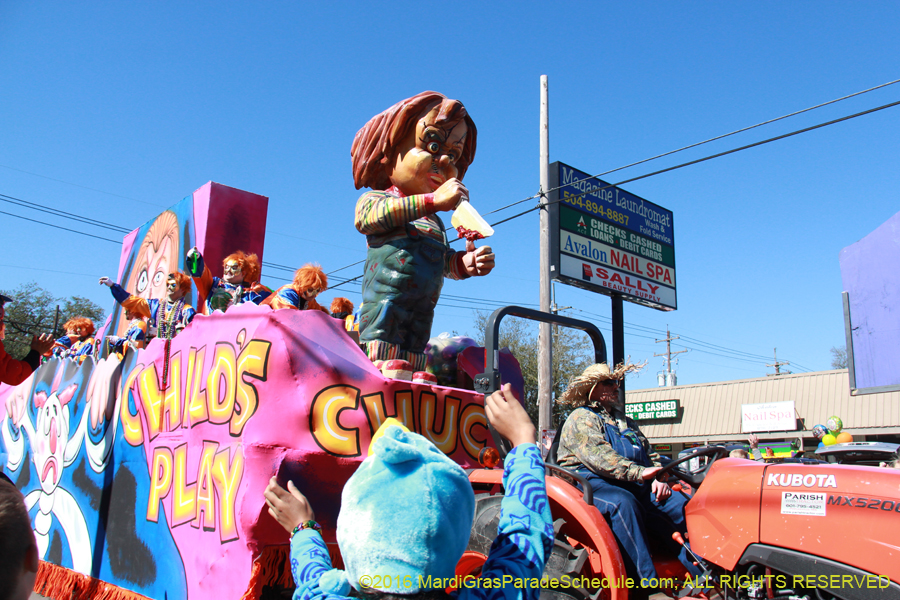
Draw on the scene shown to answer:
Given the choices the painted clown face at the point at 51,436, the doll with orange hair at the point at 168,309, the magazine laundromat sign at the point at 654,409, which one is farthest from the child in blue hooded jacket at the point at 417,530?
the magazine laundromat sign at the point at 654,409

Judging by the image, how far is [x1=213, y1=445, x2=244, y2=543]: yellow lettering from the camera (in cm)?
327

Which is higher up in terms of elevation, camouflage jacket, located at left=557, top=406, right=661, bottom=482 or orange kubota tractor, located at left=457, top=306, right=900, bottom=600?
camouflage jacket, located at left=557, top=406, right=661, bottom=482

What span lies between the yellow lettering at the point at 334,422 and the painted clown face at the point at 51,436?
3435mm

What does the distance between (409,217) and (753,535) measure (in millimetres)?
2548

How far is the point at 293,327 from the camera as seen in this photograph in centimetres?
346

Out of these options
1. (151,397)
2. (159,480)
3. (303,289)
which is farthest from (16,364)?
(303,289)

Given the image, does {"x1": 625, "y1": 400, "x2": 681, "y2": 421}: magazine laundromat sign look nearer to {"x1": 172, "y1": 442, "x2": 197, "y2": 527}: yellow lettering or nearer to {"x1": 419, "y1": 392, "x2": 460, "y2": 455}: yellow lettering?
{"x1": 419, "y1": 392, "x2": 460, "y2": 455}: yellow lettering

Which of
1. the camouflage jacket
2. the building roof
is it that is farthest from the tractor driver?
the building roof

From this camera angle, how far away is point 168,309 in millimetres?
5176

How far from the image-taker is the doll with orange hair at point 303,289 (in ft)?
13.6

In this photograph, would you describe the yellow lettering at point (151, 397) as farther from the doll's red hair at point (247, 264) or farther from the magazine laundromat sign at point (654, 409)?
the magazine laundromat sign at point (654, 409)

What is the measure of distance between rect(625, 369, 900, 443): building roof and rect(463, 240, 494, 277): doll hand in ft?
51.2

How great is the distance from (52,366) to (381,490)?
6.17 metres

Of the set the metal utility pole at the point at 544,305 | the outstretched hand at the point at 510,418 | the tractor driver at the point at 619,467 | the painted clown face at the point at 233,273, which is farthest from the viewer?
the metal utility pole at the point at 544,305
